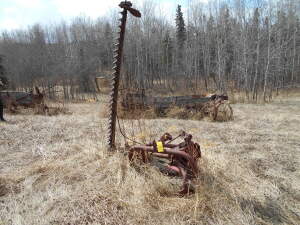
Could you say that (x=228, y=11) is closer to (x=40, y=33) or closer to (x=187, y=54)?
(x=187, y=54)

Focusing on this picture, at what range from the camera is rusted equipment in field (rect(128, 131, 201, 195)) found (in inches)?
95.8

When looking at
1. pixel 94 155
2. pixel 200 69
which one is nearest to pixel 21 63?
pixel 200 69

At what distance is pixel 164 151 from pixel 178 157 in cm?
19

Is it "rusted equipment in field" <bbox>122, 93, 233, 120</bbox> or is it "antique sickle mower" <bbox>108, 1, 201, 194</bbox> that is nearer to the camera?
"antique sickle mower" <bbox>108, 1, 201, 194</bbox>

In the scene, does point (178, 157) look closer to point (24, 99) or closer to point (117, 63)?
point (117, 63)

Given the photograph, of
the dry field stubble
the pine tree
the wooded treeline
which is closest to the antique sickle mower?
the dry field stubble

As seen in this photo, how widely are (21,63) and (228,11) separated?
24270mm

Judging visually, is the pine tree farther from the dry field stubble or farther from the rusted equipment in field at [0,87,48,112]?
the dry field stubble

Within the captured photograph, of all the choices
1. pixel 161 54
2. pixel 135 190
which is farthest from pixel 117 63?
pixel 161 54

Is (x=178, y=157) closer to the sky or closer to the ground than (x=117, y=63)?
closer to the ground

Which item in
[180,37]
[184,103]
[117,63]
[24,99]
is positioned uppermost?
[180,37]

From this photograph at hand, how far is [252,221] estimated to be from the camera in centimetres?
205

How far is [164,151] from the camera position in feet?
8.50

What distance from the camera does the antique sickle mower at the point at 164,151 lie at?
8.12ft
